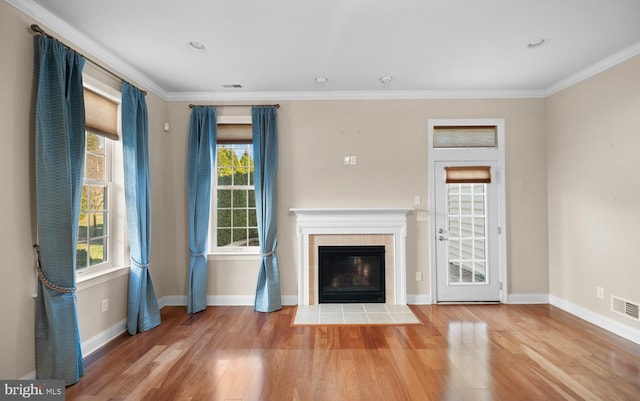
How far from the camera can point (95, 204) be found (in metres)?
3.08

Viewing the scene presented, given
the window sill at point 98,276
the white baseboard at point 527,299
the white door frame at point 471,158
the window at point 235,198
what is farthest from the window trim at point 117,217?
the white baseboard at point 527,299

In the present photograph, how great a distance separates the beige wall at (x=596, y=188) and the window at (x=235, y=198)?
4014 mm

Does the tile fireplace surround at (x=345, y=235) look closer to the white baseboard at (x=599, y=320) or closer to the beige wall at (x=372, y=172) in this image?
the beige wall at (x=372, y=172)

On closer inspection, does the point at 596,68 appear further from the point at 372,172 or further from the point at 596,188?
the point at 372,172

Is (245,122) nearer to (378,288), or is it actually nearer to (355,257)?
(355,257)

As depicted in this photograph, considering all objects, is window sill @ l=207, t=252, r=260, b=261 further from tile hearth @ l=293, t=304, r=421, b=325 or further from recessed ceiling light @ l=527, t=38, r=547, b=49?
recessed ceiling light @ l=527, t=38, r=547, b=49

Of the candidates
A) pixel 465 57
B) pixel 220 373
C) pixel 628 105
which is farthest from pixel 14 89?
pixel 628 105

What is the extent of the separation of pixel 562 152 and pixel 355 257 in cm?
296

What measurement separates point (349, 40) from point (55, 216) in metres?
2.83

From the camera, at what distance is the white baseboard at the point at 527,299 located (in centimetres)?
413

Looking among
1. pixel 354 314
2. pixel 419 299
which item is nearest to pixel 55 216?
pixel 354 314

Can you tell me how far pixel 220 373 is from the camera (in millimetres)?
2480

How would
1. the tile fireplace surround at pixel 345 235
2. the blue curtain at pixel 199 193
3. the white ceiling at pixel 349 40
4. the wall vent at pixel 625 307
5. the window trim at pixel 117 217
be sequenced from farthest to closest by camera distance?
1. the tile fireplace surround at pixel 345 235
2. the blue curtain at pixel 199 193
3. the window trim at pixel 117 217
4. the wall vent at pixel 625 307
5. the white ceiling at pixel 349 40

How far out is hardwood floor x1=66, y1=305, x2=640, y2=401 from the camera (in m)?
2.22
